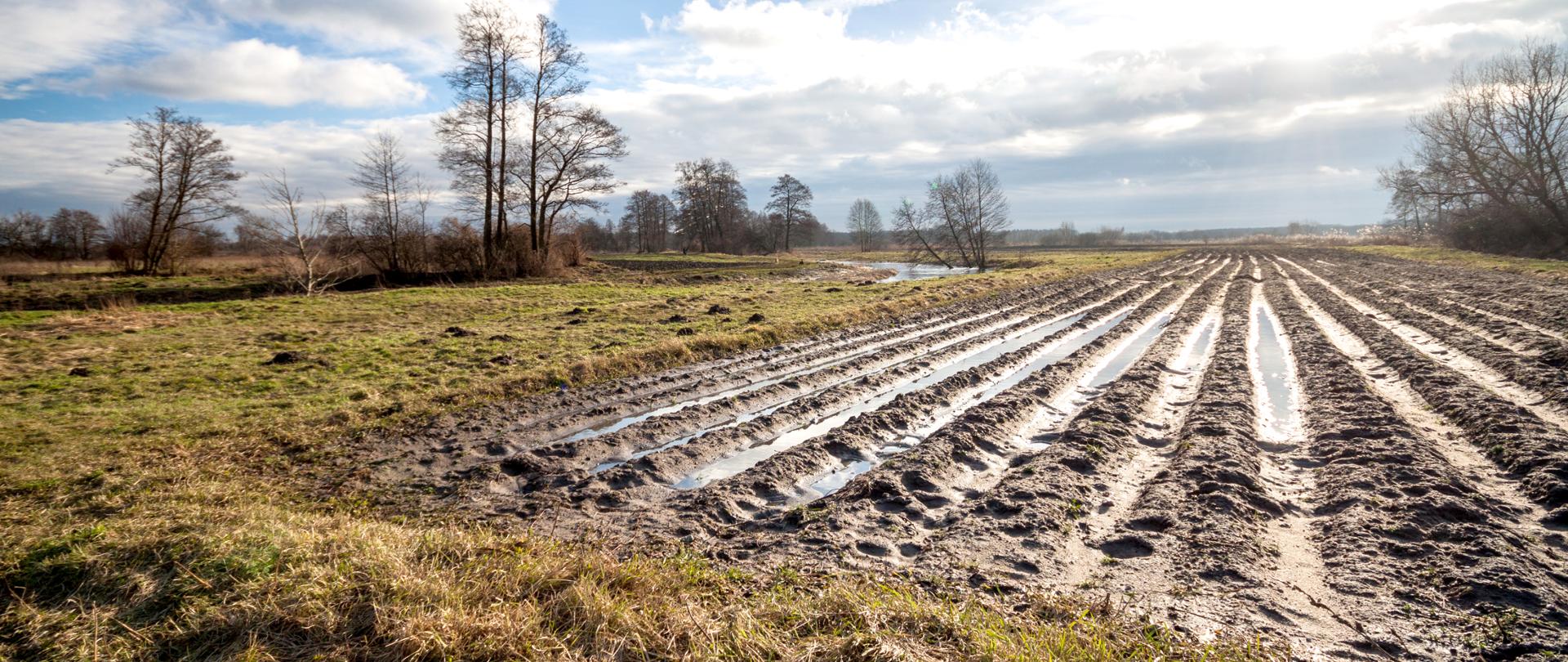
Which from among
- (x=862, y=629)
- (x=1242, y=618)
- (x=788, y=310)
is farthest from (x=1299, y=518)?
(x=788, y=310)

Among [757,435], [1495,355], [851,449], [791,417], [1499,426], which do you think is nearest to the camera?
[1499,426]

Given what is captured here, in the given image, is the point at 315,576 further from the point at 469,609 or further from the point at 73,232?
the point at 73,232

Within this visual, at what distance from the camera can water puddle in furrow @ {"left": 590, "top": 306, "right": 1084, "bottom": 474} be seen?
22.8 feet

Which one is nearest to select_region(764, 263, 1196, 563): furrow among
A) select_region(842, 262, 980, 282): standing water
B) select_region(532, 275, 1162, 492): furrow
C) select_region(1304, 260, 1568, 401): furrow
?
select_region(532, 275, 1162, 492): furrow

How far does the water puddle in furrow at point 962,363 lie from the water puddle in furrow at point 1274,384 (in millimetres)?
4146

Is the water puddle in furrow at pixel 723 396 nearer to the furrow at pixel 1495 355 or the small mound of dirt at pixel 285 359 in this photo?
the small mound of dirt at pixel 285 359

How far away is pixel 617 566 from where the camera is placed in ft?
12.3

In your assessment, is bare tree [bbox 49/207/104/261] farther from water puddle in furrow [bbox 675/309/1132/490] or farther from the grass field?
water puddle in furrow [bbox 675/309/1132/490]

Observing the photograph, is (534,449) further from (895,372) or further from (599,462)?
(895,372)

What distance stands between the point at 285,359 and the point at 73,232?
46.4 metres

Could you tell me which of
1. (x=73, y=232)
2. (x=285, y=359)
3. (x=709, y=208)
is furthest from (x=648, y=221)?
(x=285, y=359)

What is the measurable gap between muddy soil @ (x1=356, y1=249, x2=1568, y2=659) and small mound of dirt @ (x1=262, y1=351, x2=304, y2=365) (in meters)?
4.85

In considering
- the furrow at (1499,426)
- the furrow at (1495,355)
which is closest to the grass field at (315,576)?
the furrow at (1499,426)

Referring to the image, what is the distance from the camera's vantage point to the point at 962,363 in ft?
39.4
